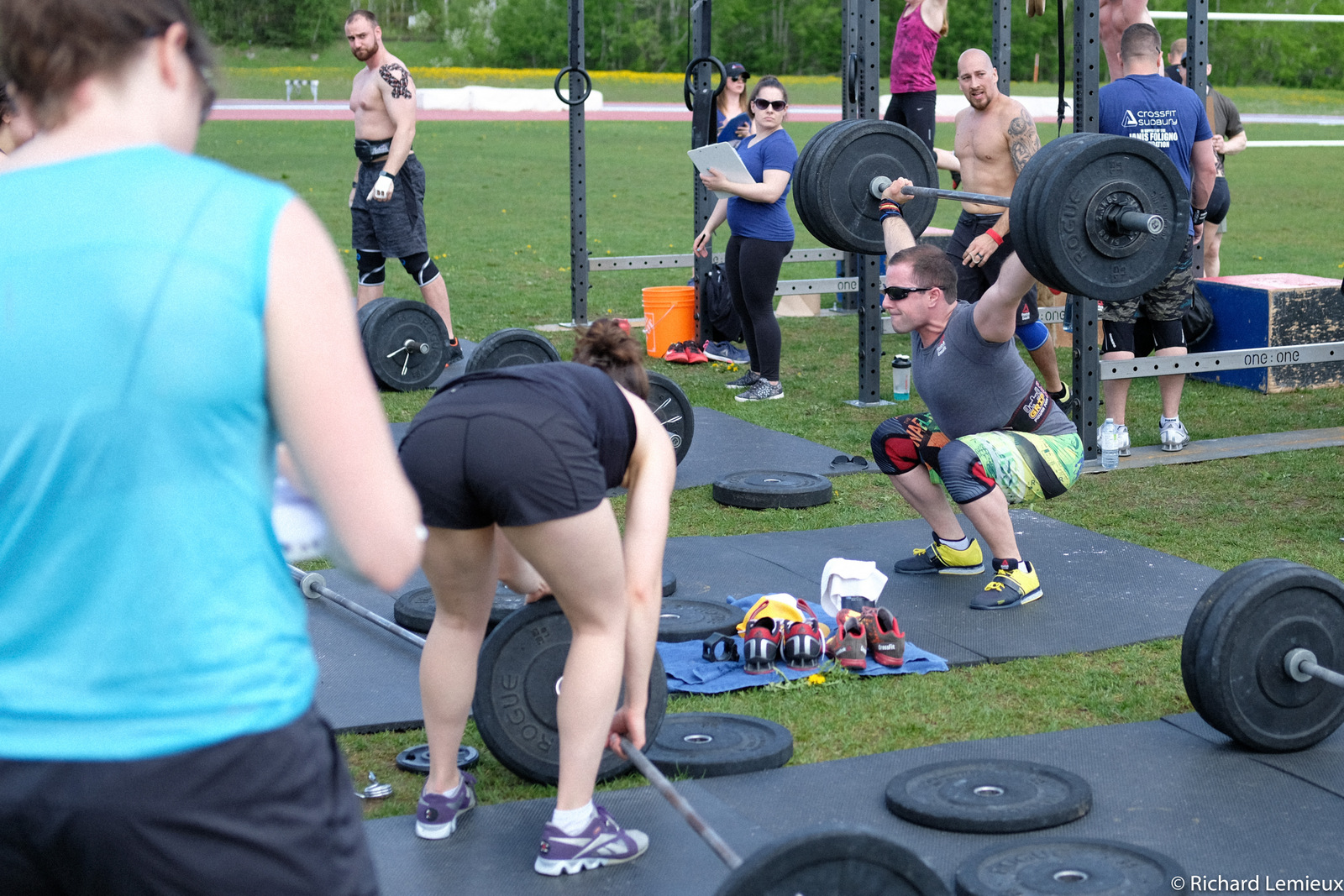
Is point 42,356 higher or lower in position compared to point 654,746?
higher

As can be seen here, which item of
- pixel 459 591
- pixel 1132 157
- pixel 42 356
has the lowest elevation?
pixel 459 591

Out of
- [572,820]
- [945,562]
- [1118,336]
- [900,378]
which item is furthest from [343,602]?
[900,378]

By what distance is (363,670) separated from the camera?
132 inches

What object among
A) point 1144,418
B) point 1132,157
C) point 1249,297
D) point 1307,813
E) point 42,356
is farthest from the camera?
point 1249,297

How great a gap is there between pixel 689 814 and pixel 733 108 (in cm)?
623

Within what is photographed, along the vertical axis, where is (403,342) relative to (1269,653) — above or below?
above

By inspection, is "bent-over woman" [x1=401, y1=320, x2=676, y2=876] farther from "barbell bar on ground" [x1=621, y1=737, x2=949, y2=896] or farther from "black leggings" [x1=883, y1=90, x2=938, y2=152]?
"black leggings" [x1=883, y1=90, x2=938, y2=152]

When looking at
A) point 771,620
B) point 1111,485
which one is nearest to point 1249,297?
point 1111,485

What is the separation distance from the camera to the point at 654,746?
9.41 feet

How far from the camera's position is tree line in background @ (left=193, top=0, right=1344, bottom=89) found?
1470 inches

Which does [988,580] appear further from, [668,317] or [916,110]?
[916,110]

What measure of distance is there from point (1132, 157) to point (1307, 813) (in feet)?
7.84

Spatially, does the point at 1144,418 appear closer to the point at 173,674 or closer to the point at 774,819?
the point at 774,819

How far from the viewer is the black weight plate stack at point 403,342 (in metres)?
6.61
